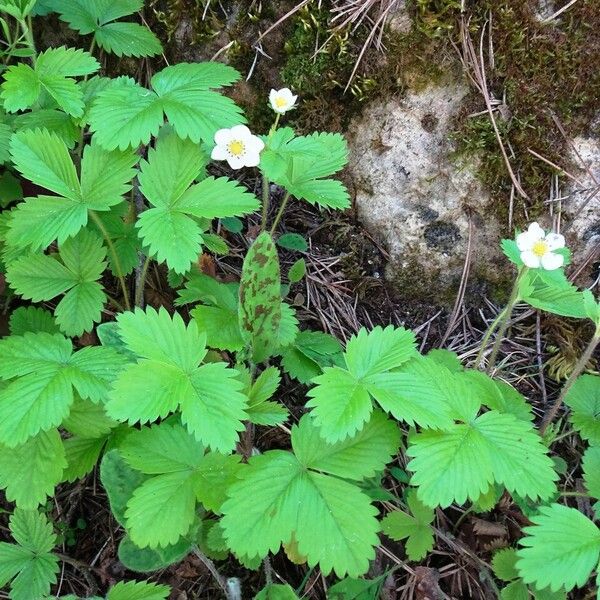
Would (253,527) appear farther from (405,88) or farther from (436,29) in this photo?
(436,29)

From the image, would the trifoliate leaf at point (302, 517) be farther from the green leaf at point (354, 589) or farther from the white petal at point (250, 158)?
the white petal at point (250, 158)

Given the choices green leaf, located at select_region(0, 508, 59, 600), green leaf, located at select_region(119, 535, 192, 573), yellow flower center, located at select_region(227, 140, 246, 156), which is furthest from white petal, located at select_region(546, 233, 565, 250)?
green leaf, located at select_region(0, 508, 59, 600)

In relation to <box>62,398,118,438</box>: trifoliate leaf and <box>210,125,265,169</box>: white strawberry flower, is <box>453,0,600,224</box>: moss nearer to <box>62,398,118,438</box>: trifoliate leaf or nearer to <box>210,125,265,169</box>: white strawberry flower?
<box>210,125,265,169</box>: white strawberry flower

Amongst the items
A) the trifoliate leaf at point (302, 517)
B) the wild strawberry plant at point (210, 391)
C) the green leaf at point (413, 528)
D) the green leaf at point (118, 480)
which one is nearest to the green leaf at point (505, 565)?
the wild strawberry plant at point (210, 391)

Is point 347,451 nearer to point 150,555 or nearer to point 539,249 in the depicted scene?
point 150,555

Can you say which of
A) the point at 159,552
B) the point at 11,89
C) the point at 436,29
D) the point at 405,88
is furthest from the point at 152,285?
the point at 436,29
